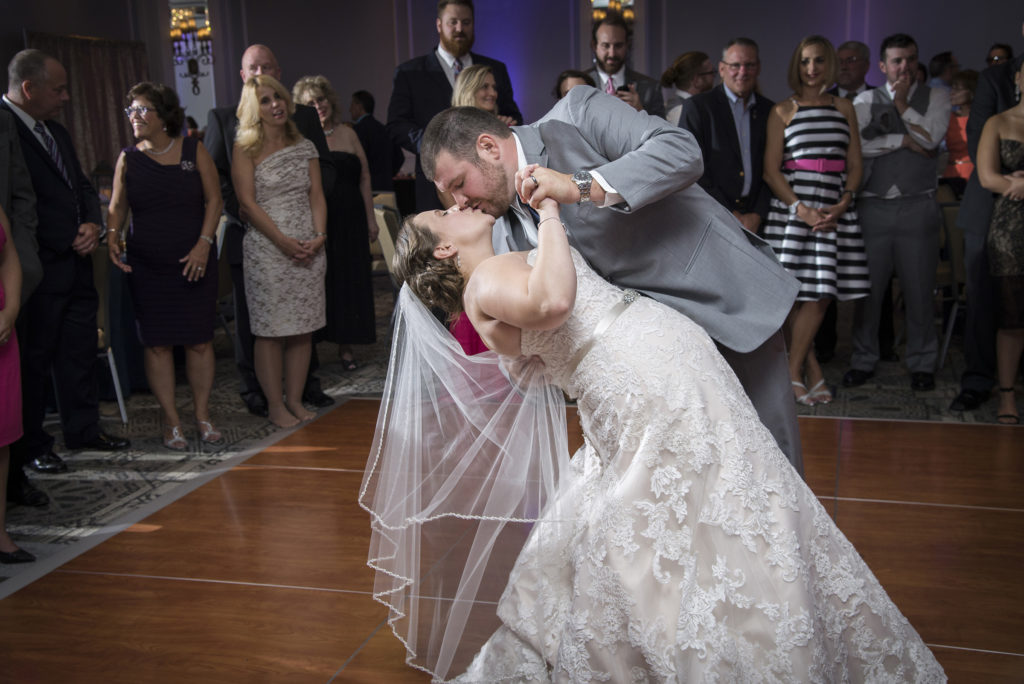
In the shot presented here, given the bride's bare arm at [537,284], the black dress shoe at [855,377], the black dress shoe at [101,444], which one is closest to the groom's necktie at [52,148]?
the black dress shoe at [101,444]

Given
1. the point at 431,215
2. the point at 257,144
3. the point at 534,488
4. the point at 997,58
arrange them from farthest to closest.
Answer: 1. the point at 997,58
2. the point at 257,144
3. the point at 534,488
4. the point at 431,215

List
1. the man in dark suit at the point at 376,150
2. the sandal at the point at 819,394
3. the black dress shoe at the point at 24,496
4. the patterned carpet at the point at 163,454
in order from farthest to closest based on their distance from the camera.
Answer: the man in dark suit at the point at 376,150, the sandal at the point at 819,394, the black dress shoe at the point at 24,496, the patterned carpet at the point at 163,454

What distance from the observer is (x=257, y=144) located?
4.64 meters

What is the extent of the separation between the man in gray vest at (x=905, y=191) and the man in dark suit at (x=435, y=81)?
2015 mm

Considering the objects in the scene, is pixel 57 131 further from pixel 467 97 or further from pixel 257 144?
pixel 467 97

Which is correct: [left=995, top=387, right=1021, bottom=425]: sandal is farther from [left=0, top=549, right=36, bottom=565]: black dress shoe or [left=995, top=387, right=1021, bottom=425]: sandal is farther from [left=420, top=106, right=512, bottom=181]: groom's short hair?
[left=0, top=549, right=36, bottom=565]: black dress shoe

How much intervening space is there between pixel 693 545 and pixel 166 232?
3.35 metres

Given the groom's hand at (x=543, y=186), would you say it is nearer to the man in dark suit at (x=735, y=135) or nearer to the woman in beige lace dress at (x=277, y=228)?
the woman in beige lace dress at (x=277, y=228)

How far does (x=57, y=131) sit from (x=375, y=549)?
2.86 meters

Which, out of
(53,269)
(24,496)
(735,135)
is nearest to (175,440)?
(24,496)

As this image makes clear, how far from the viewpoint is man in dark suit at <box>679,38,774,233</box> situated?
493 cm

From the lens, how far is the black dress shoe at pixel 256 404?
5.17m

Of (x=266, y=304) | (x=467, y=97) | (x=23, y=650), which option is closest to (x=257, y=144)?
(x=266, y=304)

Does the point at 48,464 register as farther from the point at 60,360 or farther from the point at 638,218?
the point at 638,218
